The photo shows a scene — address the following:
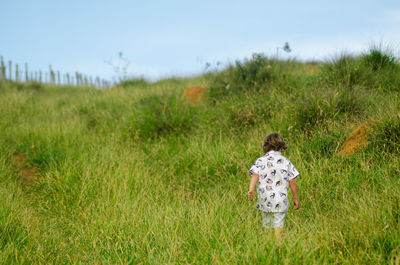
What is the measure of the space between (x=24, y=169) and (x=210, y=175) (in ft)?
11.9

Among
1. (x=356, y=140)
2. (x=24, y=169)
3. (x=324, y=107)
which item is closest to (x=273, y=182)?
(x=356, y=140)

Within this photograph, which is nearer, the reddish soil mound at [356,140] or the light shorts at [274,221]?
the light shorts at [274,221]

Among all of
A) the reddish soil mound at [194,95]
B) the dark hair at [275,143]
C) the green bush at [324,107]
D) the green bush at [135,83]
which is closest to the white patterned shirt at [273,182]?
the dark hair at [275,143]

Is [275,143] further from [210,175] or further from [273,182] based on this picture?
[210,175]

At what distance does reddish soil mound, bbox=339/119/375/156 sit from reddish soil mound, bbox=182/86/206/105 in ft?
14.6

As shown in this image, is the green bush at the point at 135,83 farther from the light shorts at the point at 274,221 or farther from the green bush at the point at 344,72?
the light shorts at the point at 274,221

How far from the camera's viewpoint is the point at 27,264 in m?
3.44

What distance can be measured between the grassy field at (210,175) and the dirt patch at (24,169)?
30 millimetres

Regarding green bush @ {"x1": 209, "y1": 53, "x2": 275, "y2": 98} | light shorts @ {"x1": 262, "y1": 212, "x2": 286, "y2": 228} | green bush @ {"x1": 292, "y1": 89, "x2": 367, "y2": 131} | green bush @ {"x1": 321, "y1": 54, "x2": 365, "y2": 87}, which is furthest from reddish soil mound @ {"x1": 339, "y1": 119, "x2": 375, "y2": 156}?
green bush @ {"x1": 209, "y1": 53, "x2": 275, "y2": 98}

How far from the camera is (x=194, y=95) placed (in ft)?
30.2

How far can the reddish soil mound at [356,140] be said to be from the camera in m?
4.93

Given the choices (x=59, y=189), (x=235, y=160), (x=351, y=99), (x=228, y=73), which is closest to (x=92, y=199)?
(x=59, y=189)

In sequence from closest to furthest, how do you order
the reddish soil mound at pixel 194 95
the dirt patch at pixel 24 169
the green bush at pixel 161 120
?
the dirt patch at pixel 24 169, the green bush at pixel 161 120, the reddish soil mound at pixel 194 95

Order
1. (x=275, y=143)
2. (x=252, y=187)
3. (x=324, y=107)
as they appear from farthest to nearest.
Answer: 1. (x=324, y=107)
2. (x=275, y=143)
3. (x=252, y=187)
